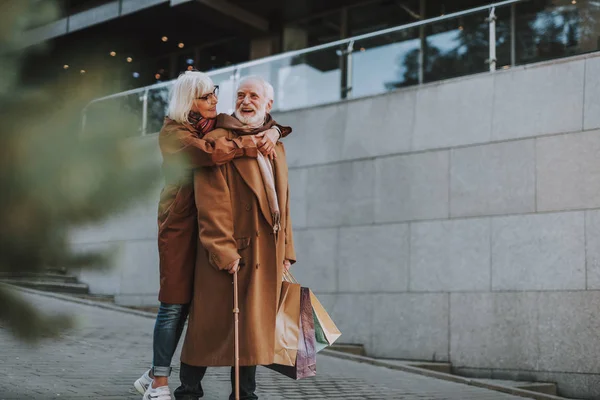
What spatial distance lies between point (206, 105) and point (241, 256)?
100cm

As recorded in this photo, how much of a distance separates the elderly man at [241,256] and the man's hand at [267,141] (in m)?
0.06

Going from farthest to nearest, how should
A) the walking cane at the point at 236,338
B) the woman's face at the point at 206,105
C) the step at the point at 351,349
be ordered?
the step at the point at 351,349 < the woman's face at the point at 206,105 < the walking cane at the point at 236,338

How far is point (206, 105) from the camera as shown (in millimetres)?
5012

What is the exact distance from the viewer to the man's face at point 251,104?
16.2 ft

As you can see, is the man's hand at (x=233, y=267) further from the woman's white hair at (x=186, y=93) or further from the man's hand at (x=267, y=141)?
the woman's white hair at (x=186, y=93)

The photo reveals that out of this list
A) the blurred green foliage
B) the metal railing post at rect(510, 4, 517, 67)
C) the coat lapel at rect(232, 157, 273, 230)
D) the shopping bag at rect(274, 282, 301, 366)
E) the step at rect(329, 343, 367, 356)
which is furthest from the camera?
the step at rect(329, 343, 367, 356)

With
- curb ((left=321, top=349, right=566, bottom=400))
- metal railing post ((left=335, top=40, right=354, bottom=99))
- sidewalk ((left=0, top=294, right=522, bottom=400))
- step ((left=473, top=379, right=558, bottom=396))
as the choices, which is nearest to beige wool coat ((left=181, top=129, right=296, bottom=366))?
sidewalk ((left=0, top=294, right=522, bottom=400))

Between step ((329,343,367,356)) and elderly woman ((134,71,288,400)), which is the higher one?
elderly woman ((134,71,288,400))

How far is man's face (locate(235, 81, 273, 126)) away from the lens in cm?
493

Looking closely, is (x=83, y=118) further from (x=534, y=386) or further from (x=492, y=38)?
(x=492, y=38)

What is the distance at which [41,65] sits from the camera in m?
1.56

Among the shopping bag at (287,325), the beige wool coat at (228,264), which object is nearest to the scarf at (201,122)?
the beige wool coat at (228,264)

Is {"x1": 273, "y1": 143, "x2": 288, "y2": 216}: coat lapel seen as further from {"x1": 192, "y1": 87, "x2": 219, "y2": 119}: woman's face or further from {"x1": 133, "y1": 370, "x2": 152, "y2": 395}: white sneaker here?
{"x1": 133, "y1": 370, "x2": 152, "y2": 395}: white sneaker

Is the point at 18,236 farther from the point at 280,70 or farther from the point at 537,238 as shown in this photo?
the point at 280,70
